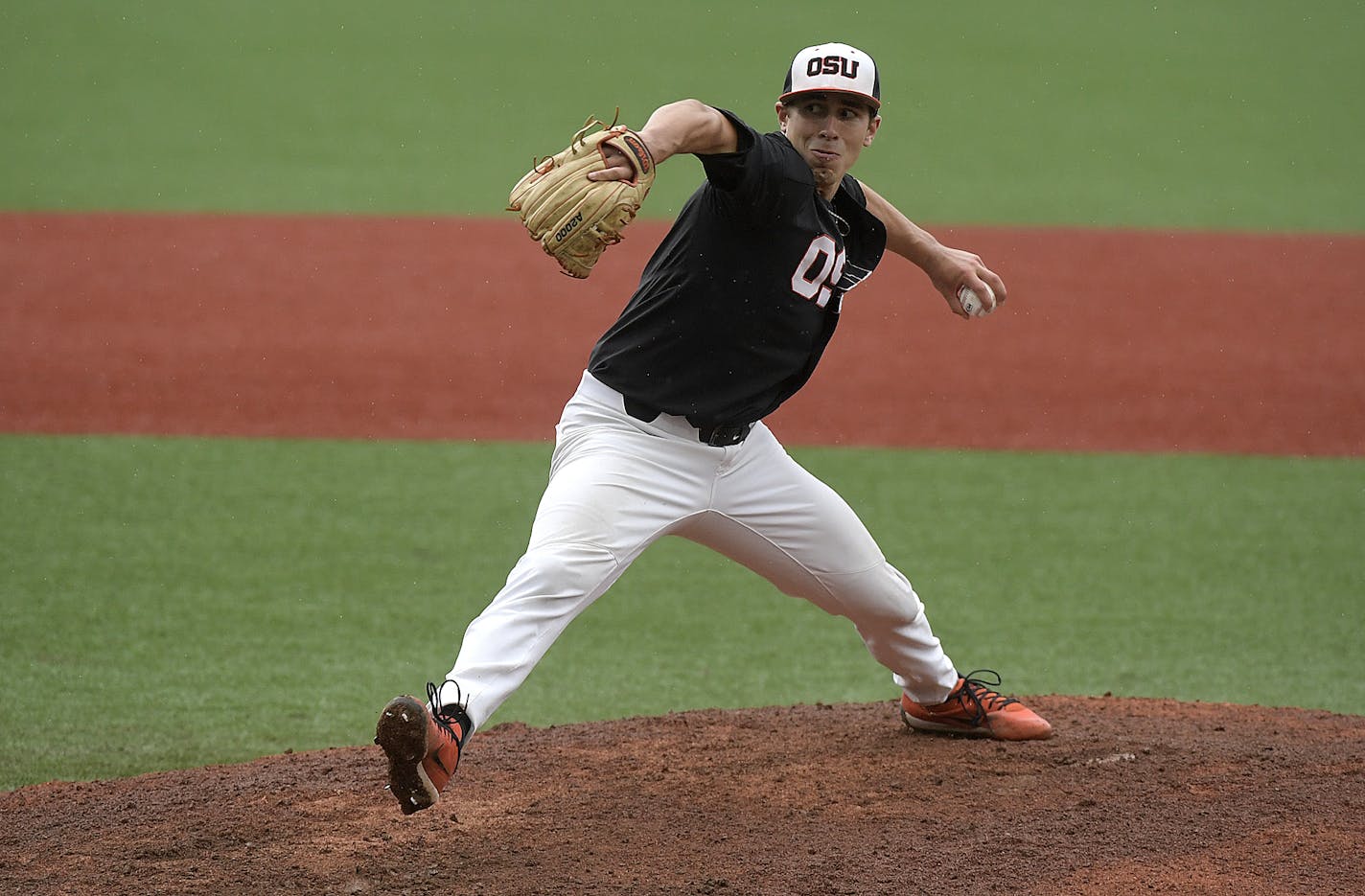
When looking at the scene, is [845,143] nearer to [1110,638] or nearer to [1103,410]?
[1110,638]

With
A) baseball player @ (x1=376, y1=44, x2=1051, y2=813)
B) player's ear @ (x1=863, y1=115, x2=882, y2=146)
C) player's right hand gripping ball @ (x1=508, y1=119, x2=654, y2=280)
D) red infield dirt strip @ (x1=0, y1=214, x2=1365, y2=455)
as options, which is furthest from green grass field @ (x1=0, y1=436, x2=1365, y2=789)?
player's right hand gripping ball @ (x1=508, y1=119, x2=654, y2=280)

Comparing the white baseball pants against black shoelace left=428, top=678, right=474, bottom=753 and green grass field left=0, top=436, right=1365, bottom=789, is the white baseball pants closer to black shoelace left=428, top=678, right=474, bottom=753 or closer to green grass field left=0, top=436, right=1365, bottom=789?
black shoelace left=428, top=678, right=474, bottom=753

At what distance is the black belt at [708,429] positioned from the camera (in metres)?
3.70

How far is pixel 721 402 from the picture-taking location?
369cm

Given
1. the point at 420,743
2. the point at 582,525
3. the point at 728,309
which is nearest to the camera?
the point at 420,743

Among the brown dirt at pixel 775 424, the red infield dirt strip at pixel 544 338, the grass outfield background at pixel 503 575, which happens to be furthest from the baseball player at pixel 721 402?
the red infield dirt strip at pixel 544 338

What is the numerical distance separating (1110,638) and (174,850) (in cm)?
349

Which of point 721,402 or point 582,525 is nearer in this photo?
point 582,525

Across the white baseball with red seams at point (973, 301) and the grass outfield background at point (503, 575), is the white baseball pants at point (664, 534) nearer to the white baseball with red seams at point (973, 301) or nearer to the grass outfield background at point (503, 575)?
the white baseball with red seams at point (973, 301)

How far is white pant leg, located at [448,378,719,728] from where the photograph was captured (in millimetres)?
3287

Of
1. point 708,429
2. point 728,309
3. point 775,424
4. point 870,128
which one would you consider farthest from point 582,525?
point 775,424

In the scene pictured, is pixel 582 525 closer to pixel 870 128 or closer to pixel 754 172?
pixel 754 172

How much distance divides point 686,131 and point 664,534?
106 cm

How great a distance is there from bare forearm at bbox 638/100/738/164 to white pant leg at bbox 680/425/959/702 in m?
0.88
